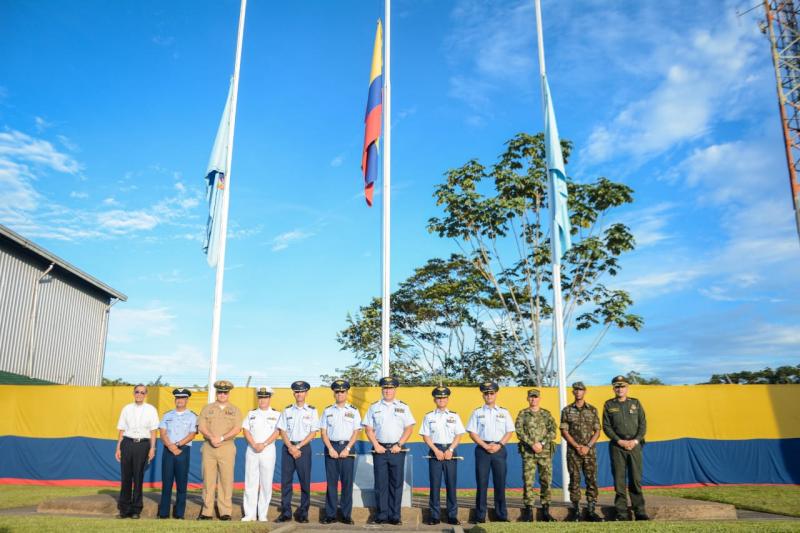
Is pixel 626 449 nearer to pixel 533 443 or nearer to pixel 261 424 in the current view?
pixel 533 443

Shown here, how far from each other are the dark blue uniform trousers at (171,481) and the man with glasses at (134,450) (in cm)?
27

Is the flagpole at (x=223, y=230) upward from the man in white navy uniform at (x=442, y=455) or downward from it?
upward

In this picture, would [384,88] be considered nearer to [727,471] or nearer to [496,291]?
[727,471]

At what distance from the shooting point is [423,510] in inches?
304

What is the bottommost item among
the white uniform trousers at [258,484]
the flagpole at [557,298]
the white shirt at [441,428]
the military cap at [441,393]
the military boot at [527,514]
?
the military boot at [527,514]

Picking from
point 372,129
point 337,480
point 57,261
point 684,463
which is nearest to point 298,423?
point 337,480

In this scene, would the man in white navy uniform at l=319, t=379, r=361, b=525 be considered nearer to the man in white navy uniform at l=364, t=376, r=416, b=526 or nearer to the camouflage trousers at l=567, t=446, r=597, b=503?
the man in white navy uniform at l=364, t=376, r=416, b=526

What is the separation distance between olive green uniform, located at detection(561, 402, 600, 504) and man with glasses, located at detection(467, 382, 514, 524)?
2.50 feet

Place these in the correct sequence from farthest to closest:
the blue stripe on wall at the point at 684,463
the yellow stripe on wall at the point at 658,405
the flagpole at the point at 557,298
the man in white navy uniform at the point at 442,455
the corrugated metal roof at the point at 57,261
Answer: the corrugated metal roof at the point at 57,261 < the yellow stripe on wall at the point at 658,405 < the blue stripe on wall at the point at 684,463 < the flagpole at the point at 557,298 < the man in white navy uniform at the point at 442,455

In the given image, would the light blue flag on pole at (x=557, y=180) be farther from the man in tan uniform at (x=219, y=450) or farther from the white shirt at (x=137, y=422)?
the white shirt at (x=137, y=422)

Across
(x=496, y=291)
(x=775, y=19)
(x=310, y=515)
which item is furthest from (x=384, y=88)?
(x=775, y=19)

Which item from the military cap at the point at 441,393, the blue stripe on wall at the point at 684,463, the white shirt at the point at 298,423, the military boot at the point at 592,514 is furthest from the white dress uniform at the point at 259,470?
the blue stripe on wall at the point at 684,463

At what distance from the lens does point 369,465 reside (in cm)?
803

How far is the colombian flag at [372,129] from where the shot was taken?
9906mm
